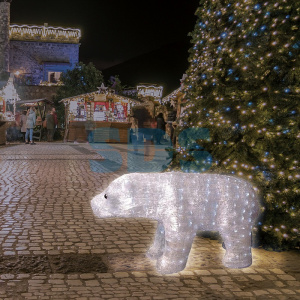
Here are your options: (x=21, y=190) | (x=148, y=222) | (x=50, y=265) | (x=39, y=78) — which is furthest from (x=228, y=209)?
(x=39, y=78)

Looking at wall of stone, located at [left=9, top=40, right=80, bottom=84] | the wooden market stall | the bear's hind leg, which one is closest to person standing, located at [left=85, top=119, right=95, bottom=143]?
the wooden market stall

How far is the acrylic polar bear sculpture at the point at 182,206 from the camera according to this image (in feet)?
12.1

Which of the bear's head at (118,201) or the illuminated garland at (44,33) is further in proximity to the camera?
the illuminated garland at (44,33)

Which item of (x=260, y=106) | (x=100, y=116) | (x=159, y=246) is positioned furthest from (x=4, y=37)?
(x=159, y=246)

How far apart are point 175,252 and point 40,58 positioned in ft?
148

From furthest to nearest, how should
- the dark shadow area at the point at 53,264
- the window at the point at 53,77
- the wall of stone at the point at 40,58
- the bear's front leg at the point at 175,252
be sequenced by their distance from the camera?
1. the window at the point at 53,77
2. the wall of stone at the point at 40,58
3. the dark shadow area at the point at 53,264
4. the bear's front leg at the point at 175,252

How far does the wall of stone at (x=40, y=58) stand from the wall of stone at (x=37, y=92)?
170 inches

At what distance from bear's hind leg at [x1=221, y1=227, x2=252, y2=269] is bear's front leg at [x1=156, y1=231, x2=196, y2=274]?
0.41 m

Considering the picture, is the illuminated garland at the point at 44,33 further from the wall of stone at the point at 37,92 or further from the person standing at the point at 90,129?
the person standing at the point at 90,129

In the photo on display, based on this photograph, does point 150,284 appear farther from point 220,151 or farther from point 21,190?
point 21,190

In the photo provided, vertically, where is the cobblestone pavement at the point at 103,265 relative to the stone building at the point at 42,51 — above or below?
below

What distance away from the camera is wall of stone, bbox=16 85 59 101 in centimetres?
3871

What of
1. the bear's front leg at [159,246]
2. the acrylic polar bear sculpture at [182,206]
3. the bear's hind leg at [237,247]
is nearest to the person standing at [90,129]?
the bear's front leg at [159,246]

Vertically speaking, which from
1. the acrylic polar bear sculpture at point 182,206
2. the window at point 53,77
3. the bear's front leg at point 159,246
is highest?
the window at point 53,77
